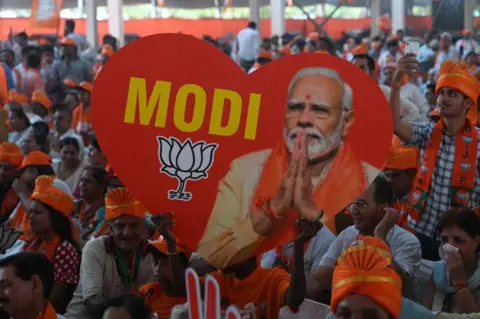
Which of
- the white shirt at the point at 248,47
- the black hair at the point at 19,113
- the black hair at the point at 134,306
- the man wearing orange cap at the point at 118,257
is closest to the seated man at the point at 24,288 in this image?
the black hair at the point at 134,306

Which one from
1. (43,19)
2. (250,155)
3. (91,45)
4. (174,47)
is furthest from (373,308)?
(91,45)

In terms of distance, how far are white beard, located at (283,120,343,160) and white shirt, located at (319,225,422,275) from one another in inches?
39.5

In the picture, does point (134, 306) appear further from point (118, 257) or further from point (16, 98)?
point (16, 98)

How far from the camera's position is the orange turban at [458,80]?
5.20 meters

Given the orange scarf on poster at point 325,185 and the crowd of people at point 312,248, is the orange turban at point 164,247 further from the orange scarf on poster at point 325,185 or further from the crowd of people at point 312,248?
the orange scarf on poster at point 325,185

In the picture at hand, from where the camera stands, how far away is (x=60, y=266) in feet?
18.2

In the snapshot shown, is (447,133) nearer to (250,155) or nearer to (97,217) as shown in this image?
(250,155)

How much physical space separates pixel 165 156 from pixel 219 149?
0.67ft

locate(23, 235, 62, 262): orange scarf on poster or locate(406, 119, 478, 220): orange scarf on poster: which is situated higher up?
locate(406, 119, 478, 220): orange scarf on poster

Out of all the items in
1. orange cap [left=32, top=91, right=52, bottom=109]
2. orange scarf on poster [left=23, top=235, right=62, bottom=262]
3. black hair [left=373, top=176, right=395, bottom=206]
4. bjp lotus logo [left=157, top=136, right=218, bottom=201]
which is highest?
bjp lotus logo [left=157, top=136, right=218, bottom=201]

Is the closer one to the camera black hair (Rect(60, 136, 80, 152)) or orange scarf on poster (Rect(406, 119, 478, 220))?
orange scarf on poster (Rect(406, 119, 478, 220))

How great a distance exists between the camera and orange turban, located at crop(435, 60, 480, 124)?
17.0 feet

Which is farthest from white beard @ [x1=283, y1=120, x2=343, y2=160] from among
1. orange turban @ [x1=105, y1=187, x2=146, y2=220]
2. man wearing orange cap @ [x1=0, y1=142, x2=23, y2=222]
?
man wearing orange cap @ [x1=0, y1=142, x2=23, y2=222]

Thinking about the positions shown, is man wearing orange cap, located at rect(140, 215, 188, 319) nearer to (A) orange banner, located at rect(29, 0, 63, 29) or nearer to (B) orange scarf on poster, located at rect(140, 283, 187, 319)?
(B) orange scarf on poster, located at rect(140, 283, 187, 319)
